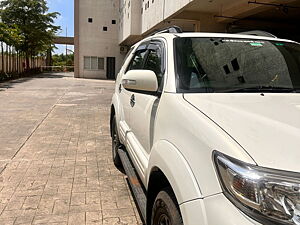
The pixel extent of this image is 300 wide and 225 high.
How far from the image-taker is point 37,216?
3.31 meters

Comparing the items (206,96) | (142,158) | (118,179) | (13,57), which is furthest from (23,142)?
(13,57)

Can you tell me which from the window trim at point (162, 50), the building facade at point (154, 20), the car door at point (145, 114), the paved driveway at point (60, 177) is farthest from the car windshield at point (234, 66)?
the building facade at point (154, 20)

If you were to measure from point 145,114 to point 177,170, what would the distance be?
3.65 ft

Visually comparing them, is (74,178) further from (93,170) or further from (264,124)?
(264,124)

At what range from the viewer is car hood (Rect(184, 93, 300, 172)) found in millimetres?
1388

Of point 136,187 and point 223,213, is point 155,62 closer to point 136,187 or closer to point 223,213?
point 136,187

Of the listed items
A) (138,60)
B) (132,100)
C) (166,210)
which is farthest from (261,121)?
(138,60)

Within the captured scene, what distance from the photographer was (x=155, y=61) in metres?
3.08

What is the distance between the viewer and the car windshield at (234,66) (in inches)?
99.2

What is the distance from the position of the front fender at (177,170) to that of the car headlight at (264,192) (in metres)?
0.23

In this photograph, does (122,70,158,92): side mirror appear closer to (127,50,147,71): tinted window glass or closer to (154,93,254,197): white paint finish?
(154,93,254,197): white paint finish

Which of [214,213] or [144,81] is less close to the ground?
[144,81]

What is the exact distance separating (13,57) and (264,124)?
2978 centimetres

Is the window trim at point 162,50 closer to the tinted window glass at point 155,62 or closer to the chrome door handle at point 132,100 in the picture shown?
the tinted window glass at point 155,62
